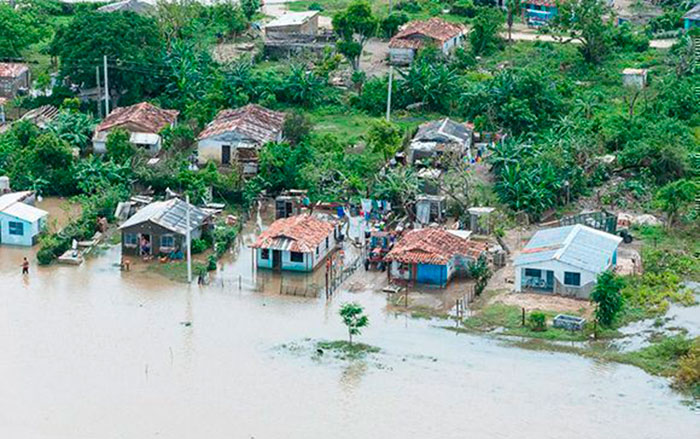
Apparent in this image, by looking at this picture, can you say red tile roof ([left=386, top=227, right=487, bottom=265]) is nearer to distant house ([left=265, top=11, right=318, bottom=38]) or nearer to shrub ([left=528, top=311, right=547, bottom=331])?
shrub ([left=528, top=311, right=547, bottom=331])

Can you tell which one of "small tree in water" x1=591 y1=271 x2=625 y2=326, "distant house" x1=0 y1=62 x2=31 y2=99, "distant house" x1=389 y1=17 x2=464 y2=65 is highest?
"distant house" x1=389 y1=17 x2=464 y2=65

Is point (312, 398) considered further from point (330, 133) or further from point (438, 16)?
point (438, 16)

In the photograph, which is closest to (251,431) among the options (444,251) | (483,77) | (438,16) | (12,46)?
(444,251)

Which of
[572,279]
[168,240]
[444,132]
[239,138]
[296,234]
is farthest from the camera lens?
[444,132]

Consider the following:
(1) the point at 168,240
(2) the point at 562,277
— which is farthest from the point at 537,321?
(1) the point at 168,240

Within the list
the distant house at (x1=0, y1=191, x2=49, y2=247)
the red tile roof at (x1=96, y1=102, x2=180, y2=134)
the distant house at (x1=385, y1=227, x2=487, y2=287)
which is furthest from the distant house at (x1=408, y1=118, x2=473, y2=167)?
the distant house at (x1=0, y1=191, x2=49, y2=247)

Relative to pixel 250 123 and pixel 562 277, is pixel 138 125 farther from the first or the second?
pixel 562 277
